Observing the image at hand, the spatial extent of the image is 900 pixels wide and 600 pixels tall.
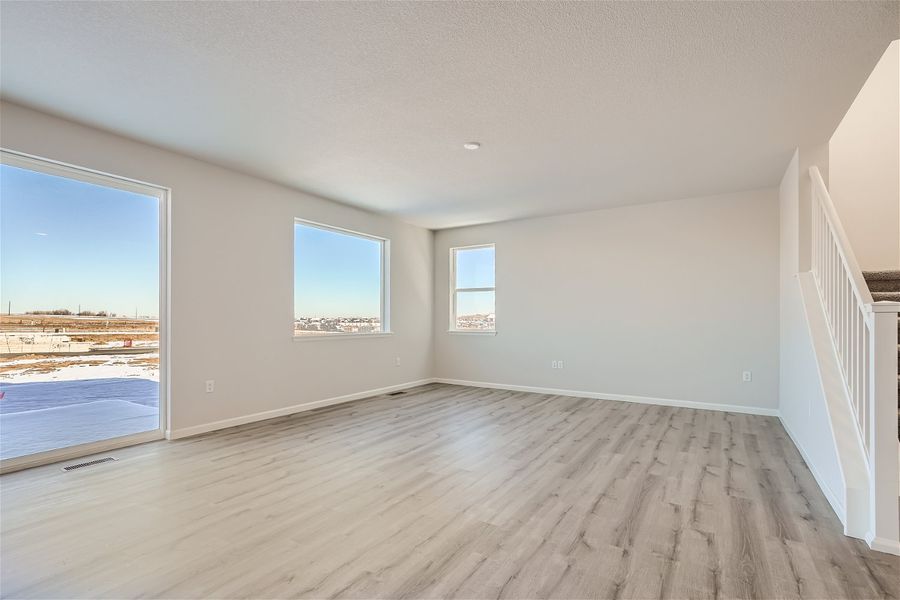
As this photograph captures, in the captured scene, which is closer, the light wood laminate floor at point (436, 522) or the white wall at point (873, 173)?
the light wood laminate floor at point (436, 522)

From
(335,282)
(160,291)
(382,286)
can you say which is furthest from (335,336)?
(160,291)

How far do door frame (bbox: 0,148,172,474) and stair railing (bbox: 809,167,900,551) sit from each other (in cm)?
476

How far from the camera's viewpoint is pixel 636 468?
3172 millimetres

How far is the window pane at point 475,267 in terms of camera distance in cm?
686

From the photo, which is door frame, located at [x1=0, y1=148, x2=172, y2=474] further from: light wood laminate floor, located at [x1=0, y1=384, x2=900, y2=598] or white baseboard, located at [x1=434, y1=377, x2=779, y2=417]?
white baseboard, located at [x1=434, y1=377, x2=779, y2=417]

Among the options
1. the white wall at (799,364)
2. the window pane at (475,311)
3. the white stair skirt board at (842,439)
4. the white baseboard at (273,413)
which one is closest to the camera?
the white stair skirt board at (842,439)

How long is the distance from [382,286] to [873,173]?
5.50 m

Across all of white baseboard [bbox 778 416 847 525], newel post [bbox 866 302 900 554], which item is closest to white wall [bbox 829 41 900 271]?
white baseboard [bbox 778 416 847 525]

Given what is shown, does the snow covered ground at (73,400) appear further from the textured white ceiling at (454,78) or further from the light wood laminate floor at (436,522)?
the textured white ceiling at (454,78)

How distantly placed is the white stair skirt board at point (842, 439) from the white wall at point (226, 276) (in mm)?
4599

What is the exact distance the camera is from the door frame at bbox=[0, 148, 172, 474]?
10.2 feet

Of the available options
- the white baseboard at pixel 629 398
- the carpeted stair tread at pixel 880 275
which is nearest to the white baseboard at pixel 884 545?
the carpeted stair tread at pixel 880 275

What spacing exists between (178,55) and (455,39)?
Result: 59.2 inches

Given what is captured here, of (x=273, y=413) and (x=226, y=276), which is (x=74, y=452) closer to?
(x=273, y=413)
